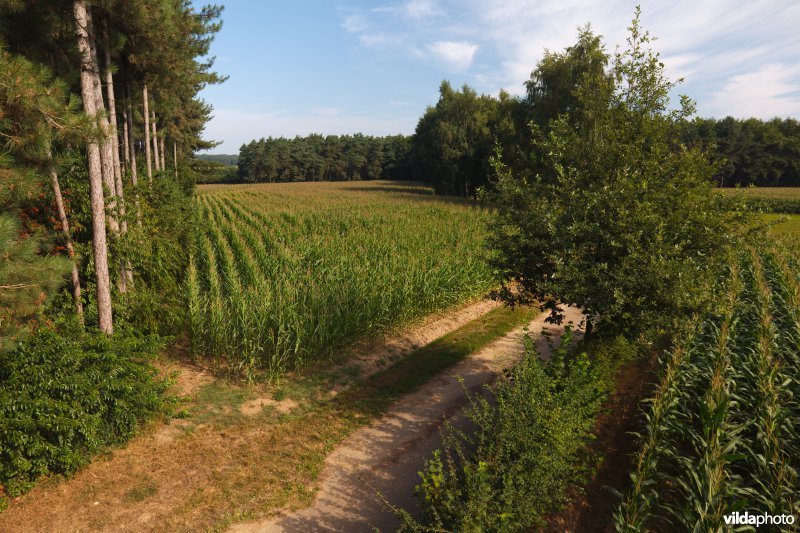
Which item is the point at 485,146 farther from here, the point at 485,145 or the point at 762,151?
the point at 762,151

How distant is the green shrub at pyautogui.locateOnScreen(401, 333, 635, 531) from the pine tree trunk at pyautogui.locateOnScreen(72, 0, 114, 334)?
23.2 ft

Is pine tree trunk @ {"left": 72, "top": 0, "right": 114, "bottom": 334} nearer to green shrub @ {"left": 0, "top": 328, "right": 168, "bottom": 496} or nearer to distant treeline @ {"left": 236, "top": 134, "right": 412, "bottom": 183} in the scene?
green shrub @ {"left": 0, "top": 328, "right": 168, "bottom": 496}

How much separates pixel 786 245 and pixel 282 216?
28.6 m

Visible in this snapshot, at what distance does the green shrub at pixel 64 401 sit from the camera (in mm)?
5480

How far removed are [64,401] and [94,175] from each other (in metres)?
4.25

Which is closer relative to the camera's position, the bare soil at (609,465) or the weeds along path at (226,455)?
the bare soil at (609,465)

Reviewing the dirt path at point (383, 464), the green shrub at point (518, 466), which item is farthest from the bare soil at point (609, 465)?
the dirt path at point (383, 464)

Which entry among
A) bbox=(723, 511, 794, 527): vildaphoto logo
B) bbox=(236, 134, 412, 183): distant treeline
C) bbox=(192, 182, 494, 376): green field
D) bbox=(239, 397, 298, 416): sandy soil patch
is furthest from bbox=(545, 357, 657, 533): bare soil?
bbox=(236, 134, 412, 183): distant treeline

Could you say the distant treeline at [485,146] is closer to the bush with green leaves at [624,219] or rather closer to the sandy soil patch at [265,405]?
the bush with green leaves at [624,219]

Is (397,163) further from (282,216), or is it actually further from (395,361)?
(395,361)

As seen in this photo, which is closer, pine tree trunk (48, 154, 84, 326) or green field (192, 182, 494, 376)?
pine tree trunk (48, 154, 84, 326)

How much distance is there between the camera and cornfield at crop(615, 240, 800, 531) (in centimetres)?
463

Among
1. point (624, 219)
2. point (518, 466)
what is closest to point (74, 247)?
point (518, 466)

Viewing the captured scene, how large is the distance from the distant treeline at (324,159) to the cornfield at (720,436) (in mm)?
96631
